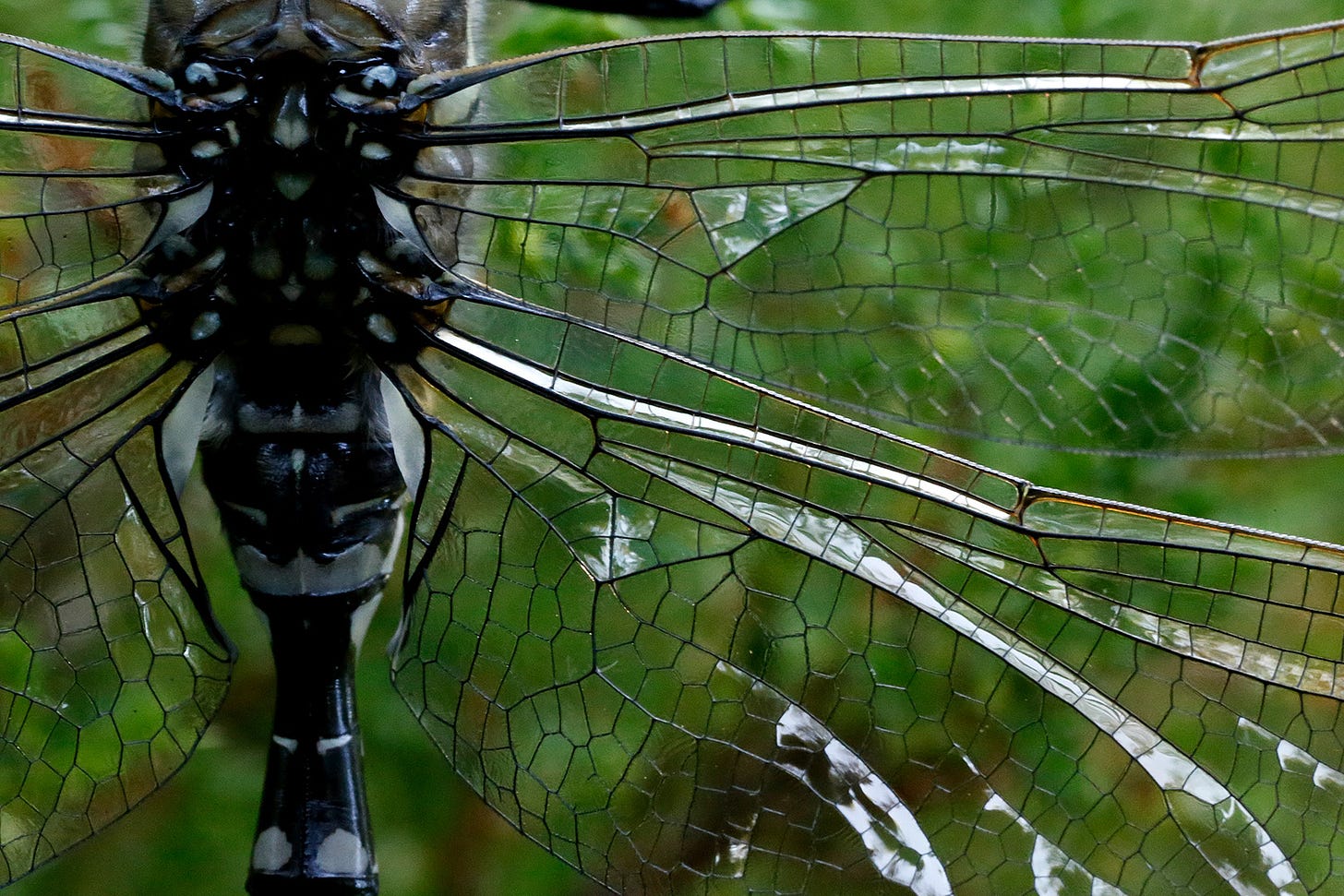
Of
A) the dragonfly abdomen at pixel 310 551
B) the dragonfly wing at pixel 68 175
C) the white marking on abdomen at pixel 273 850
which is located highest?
the dragonfly wing at pixel 68 175

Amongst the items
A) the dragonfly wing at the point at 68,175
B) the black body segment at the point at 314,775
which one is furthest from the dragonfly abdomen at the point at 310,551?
the dragonfly wing at the point at 68,175

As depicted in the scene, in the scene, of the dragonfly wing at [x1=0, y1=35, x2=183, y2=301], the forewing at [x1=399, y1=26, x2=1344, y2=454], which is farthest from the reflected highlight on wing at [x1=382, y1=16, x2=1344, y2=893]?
the dragonfly wing at [x1=0, y1=35, x2=183, y2=301]

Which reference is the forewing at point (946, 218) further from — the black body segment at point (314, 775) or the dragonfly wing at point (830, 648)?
the black body segment at point (314, 775)

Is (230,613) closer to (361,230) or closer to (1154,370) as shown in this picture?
(361,230)

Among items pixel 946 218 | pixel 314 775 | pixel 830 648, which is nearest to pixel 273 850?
pixel 314 775

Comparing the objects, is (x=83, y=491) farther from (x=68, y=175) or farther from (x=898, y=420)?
(x=898, y=420)

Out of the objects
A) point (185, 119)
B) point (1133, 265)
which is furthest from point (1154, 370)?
point (185, 119)

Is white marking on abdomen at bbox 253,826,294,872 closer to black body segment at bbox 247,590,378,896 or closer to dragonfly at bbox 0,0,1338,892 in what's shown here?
black body segment at bbox 247,590,378,896
